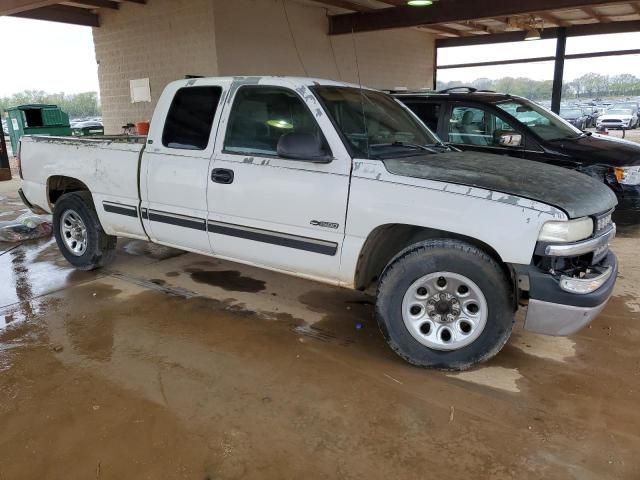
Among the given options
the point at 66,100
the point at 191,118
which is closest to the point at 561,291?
the point at 191,118

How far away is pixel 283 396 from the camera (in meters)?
3.10

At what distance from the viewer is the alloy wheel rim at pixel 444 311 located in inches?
127

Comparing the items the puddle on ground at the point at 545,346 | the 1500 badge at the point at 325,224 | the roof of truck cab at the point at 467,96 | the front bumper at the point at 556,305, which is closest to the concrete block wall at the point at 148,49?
the roof of truck cab at the point at 467,96

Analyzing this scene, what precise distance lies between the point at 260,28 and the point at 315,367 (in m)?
9.16

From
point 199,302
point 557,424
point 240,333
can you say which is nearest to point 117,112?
point 199,302

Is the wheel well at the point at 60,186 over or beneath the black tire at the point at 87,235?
over

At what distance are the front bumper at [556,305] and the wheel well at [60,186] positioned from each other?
177 inches

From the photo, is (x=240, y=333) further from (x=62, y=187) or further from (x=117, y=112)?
(x=117, y=112)

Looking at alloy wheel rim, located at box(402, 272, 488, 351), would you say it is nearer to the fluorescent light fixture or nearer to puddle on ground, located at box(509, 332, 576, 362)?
puddle on ground, located at box(509, 332, 576, 362)

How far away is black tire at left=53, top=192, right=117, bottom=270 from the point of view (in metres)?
5.21

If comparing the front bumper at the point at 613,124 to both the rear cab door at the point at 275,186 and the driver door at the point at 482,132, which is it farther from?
the rear cab door at the point at 275,186

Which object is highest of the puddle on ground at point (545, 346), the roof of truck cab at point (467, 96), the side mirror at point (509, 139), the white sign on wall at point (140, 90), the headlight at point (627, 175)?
the white sign on wall at point (140, 90)

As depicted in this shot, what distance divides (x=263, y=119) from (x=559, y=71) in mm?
15830

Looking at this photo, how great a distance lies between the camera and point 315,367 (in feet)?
11.3
